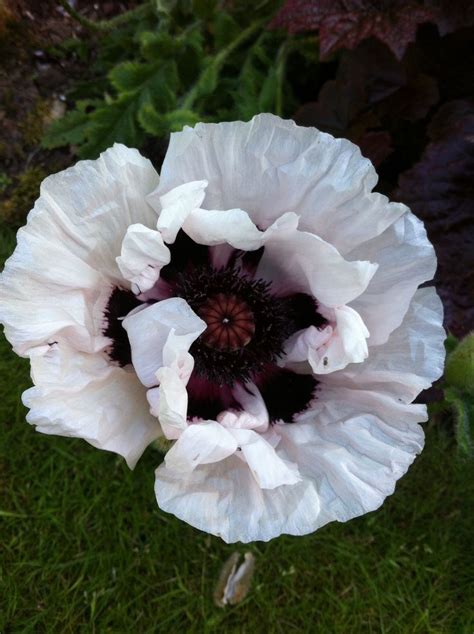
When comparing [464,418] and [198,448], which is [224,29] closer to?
[464,418]

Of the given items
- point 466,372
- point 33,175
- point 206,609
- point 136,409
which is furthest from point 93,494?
point 466,372

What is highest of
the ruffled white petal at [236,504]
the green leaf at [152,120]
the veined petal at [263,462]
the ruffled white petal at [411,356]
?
the green leaf at [152,120]

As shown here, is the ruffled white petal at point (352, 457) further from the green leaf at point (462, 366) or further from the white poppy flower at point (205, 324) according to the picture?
the green leaf at point (462, 366)

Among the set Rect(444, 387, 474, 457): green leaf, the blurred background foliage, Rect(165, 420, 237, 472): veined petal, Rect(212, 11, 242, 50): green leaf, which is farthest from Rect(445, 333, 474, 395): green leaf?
Rect(212, 11, 242, 50): green leaf

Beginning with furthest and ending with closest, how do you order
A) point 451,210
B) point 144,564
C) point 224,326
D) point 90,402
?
1. point 144,564
2. point 451,210
3. point 224,326
4. point 90,402

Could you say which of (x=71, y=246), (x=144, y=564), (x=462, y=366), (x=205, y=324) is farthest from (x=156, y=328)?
(x=144, y=564)

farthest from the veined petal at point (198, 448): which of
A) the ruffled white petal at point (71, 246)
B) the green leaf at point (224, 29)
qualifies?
the green leaf at point (224, 29)

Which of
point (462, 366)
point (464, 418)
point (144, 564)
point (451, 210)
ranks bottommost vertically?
point (144, 564)

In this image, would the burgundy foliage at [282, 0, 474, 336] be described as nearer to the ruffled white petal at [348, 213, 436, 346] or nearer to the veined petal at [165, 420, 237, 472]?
the ruffled white petal at [348, 213, 436, 346]
